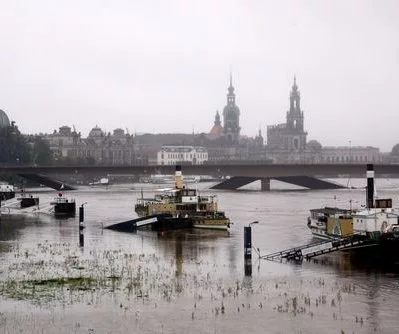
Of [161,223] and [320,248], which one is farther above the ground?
[161,223]

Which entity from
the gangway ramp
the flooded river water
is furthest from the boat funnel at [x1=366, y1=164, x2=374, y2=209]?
the gangway ramp

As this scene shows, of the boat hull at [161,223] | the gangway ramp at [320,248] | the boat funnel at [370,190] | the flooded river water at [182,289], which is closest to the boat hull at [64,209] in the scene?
the boat hull at [161,223]

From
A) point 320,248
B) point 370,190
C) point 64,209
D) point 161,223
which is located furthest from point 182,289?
point 64,209

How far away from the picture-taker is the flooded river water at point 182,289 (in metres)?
26.0

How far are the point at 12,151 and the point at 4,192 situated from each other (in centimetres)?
6746

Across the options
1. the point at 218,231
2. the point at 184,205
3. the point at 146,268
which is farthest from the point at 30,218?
the point at 146,268

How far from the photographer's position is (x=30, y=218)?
2704 inches

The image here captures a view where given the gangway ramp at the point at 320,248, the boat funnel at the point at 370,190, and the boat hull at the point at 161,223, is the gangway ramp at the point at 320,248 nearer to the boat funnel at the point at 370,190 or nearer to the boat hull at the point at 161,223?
the boat funnel at the point at 370,190

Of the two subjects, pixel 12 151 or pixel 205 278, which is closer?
pixel 205 278

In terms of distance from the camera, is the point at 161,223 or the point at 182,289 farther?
the point at 161,223

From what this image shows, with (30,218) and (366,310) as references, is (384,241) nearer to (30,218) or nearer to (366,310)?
(366,310)

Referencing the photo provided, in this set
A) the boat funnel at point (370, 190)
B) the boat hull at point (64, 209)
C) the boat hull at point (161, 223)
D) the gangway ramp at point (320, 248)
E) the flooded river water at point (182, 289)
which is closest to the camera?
the flooded river water at point (182, 289)

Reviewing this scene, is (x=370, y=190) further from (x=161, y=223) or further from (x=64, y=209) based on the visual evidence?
(x=64, y=209)

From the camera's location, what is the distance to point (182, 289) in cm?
3131
